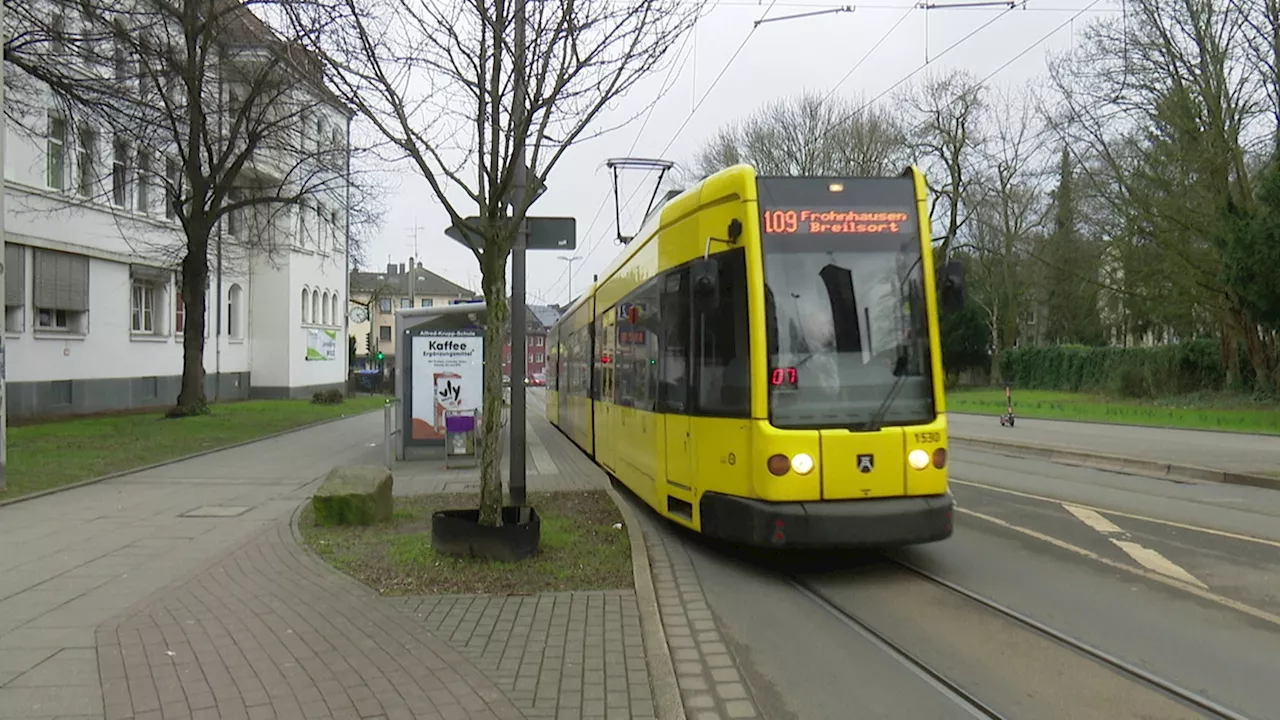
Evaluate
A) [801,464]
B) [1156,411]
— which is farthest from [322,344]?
[801,464]

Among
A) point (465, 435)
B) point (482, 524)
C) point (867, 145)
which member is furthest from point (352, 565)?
point (867, 145)

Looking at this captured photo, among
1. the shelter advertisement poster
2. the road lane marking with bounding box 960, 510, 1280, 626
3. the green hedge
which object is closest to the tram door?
the road lane marking with bounding box 960, 510, 1280, 626

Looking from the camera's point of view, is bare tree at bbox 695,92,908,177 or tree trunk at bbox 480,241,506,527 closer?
tree trunk at bbox 480,241,506,527

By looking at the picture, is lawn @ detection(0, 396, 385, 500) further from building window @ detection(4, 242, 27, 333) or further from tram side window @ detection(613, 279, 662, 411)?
tram side window @ detection(613, 279, 662, 411)

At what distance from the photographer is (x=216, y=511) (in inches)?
409

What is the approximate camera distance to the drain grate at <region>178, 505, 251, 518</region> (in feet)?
33.1

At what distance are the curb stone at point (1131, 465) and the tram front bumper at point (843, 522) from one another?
875 centimetres

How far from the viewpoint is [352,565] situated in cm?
724

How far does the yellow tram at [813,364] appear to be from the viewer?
6949 millimetres

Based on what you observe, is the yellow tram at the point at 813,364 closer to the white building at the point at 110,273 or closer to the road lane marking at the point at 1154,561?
the road lane marking at the point at 1154,561

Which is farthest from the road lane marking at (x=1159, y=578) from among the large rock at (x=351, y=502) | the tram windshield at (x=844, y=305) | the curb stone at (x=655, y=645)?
the large rock at (x=351, y=502)

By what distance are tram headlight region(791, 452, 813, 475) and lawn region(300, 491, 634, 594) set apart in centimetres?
149

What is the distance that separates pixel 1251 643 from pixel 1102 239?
40.1 meters

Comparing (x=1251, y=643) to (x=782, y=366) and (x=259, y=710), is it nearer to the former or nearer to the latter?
(x=782, y=366)
